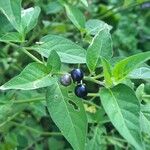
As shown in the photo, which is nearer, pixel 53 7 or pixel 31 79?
pixel 31 79

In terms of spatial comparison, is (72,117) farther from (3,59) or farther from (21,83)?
(3,59)

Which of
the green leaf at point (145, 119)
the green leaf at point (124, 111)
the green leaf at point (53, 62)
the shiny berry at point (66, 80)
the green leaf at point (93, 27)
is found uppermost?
the green leaf at point (53, 62)

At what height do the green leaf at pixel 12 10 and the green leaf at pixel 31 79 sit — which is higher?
the green leaf at pixel 12 10

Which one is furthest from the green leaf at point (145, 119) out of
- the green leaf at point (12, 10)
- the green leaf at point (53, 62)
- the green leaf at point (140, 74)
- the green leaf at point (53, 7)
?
the green leaf at point (53, 7)

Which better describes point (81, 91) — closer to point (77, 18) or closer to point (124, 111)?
point (124, 111)

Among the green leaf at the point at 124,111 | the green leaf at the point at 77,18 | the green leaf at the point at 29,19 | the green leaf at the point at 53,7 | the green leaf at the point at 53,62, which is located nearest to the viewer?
the green leaf at the point at 124,111

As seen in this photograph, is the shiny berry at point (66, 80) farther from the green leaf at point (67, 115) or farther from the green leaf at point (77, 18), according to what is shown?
the green leaf at point (77, 18)

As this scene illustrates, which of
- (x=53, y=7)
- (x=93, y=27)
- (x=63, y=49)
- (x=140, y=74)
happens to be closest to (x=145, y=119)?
(x=140, y=74)

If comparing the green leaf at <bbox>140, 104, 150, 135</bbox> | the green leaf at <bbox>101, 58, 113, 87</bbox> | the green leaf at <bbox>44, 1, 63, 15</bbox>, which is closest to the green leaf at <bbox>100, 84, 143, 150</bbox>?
the green leaf at <bbox>101, 58, 113, 87</bbox>
